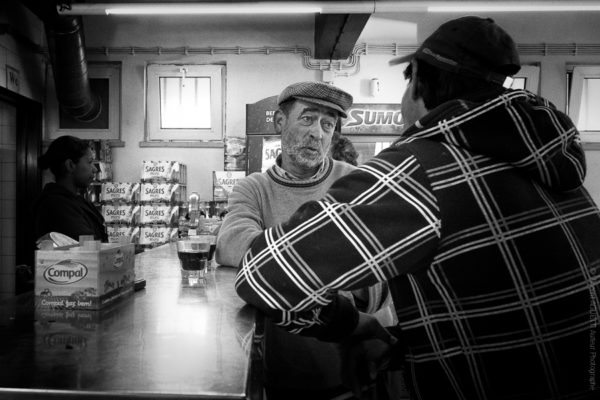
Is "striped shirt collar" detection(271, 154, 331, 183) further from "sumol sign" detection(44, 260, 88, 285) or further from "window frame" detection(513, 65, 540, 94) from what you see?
"window frame" detection(513, 65, 540, 94)

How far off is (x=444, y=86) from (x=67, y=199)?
272 centimetres

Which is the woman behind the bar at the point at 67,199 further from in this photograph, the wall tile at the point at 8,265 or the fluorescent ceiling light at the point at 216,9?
the wall tile at the point at 8,265

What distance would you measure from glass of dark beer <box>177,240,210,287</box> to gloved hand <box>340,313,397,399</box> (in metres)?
0.47

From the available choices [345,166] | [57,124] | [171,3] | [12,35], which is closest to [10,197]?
[57,124]

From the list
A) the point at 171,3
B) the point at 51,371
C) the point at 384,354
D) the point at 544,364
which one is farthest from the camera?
the point at 171,3

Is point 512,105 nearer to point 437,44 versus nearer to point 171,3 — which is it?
point 437,44

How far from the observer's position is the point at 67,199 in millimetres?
3123

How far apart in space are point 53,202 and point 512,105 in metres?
2.88

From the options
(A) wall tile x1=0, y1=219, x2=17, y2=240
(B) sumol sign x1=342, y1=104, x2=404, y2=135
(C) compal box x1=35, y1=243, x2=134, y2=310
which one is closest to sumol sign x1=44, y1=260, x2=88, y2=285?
(C) compal box x1=35, y1=243, x2=134, y2=310

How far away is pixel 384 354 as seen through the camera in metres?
1.12

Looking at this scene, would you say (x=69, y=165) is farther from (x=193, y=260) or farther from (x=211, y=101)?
(x=211, y=101)

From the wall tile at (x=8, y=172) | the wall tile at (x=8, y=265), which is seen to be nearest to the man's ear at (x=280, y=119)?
the wall tile at (x=8, y=172)

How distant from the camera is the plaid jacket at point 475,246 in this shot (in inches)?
33.0

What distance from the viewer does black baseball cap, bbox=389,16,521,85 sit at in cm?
99
